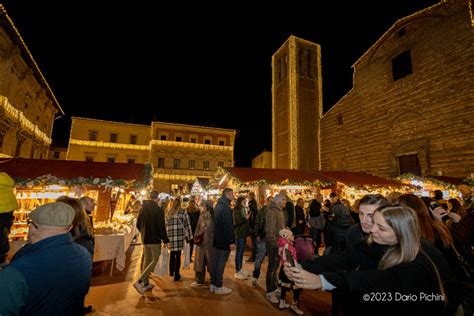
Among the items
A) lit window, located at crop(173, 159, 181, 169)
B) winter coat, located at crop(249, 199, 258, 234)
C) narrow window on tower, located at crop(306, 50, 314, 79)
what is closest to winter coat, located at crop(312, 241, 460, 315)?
winter coat, located at crop(249, 199, 258, 234)

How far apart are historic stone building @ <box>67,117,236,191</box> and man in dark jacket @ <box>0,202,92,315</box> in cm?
2992

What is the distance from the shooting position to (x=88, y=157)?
31.8 metres

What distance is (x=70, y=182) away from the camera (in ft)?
24.3

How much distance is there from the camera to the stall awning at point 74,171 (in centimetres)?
725

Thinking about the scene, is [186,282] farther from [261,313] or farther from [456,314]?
[456,314]

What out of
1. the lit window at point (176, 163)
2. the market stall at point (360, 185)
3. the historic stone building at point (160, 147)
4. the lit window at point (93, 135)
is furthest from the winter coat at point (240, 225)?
the lit window at point (93, 135)

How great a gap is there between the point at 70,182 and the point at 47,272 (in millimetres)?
7113

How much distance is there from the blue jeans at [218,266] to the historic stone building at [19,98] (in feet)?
48.4

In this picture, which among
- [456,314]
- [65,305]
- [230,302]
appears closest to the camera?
[65,305]

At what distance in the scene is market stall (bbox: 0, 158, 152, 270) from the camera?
6398 millimetres

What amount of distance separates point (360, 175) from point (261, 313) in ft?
36.2

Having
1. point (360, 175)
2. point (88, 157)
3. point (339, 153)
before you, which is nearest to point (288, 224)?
point (360, 175)

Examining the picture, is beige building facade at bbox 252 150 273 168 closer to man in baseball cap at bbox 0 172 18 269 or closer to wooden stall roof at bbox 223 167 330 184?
wooden stall roof at bbox 223 167 330 184

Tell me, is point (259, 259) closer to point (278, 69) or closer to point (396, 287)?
point (396, 287)
